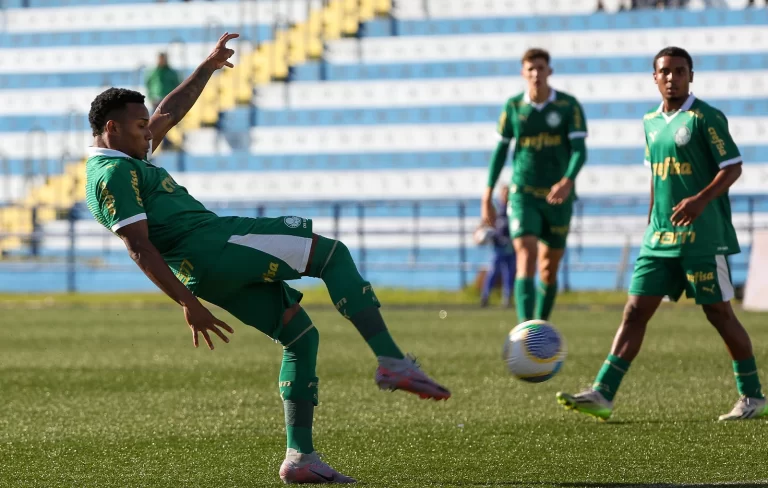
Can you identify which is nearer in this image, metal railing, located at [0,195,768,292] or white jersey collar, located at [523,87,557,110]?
white jersey collar, located at [523,87,557,110]

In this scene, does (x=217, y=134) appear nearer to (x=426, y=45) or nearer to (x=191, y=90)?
(x=426, y=45)

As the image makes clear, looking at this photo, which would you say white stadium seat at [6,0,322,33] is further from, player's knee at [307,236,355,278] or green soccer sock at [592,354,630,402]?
player's knee at [307,236,355,278]

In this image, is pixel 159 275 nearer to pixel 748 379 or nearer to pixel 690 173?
pixel 690 173

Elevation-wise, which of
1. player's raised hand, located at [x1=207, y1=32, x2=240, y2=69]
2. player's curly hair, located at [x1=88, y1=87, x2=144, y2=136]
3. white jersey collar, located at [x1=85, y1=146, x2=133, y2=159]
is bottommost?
white jersey collar, located at [x1=85, y1=146, x2=133, y2=159]

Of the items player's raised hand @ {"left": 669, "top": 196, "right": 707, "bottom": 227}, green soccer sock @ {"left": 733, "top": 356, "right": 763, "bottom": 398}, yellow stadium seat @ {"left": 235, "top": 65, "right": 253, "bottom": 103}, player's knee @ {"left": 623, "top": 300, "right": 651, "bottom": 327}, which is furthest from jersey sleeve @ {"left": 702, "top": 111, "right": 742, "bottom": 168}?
yellow stadium seat @ {"left": 235, "top": 65, "right": 253, "bottom": 103}

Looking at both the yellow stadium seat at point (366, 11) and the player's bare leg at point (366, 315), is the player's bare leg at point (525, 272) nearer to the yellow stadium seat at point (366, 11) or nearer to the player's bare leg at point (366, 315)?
the player's bare leg at point (366, 315)

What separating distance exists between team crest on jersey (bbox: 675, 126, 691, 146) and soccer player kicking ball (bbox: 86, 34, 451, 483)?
96.7 inches

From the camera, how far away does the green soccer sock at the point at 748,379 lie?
6.73 m

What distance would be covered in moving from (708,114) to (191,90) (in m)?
2.59

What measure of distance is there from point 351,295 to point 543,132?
5.70 metres

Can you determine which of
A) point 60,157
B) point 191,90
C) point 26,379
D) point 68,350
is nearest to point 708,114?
point 191,90

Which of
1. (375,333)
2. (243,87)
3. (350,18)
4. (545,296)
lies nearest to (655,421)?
(375,333)

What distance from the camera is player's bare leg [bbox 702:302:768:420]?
262 inches

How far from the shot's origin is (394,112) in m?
30.7
